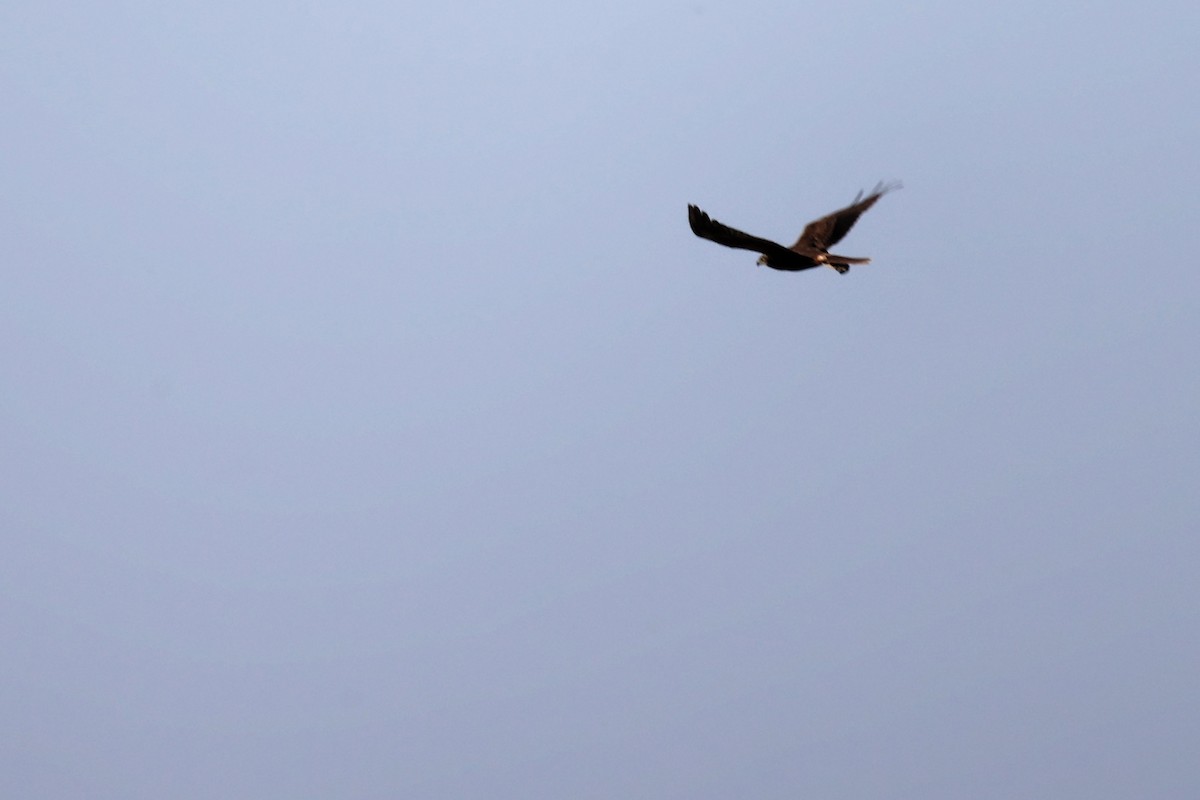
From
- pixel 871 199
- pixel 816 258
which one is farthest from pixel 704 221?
pixel 871 199

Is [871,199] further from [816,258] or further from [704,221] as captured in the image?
[704,221]

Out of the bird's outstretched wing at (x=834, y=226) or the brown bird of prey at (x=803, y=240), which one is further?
the bird's outstretched wing at (x=834, y=226)

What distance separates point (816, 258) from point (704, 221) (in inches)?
97.2

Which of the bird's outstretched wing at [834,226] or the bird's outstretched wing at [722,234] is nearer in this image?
the bird's outstretched wing at [722,234]

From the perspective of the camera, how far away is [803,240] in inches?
760

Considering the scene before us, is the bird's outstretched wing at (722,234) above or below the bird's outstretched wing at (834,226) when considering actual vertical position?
below

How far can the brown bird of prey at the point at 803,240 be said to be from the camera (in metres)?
16.2

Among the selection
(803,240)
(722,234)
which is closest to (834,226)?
(803,240)

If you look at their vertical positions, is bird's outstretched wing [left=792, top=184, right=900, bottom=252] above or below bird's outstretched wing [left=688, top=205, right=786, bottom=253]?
above

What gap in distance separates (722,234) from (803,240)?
10.1 ft

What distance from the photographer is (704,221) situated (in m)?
16.1

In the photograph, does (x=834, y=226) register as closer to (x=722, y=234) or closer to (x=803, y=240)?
(x=803, y=240)

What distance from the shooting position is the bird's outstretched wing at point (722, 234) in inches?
632

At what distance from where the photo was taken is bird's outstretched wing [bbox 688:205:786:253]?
1605cm
